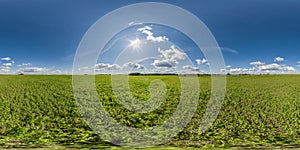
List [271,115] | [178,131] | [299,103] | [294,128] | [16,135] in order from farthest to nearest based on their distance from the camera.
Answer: [299,103], [271,115], [294,128], [178,131], [16,135]

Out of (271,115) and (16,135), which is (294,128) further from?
(16,135)

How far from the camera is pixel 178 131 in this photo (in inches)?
637

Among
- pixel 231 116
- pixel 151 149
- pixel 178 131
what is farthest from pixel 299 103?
pixel 151 149

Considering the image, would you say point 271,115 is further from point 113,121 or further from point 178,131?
point 113,121

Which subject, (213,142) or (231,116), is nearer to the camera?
(213,142)

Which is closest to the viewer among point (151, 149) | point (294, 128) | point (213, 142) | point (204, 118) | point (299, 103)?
point (151, 149)

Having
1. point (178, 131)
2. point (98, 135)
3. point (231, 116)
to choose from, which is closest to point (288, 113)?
point (231, 116)

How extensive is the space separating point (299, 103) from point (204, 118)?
424 inches

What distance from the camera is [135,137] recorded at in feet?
47.8

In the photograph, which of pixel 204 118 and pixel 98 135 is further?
pixel 204 118

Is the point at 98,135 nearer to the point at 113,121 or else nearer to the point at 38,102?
the point at 113,121

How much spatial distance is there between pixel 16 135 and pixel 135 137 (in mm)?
4939

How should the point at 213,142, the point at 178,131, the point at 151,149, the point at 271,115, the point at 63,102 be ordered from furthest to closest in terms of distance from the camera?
the point at 63,102 → the point at 271,115 → the point at 178,131 → the point at 213,142 → the point at 151,149

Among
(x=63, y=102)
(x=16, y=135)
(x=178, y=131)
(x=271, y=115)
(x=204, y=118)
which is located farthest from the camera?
(x=63, y=102)
